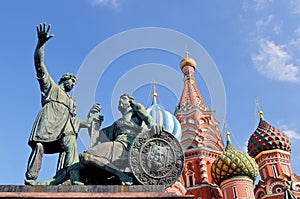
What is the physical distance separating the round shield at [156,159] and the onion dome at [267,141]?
2793cm

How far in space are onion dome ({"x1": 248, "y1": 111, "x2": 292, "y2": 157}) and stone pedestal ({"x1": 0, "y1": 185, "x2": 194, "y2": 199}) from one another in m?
28.4

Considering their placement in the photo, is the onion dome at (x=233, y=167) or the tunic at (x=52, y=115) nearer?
the tunic at (x=52, y=115)

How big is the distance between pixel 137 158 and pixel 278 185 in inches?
1023

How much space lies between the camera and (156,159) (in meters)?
5.00

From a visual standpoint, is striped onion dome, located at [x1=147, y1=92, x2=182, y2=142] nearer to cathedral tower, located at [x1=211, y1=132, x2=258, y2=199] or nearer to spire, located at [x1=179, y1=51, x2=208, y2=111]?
cathedral tower, located at [x1=211, y1=132, x2=258, y2=199]

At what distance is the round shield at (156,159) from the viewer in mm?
4934

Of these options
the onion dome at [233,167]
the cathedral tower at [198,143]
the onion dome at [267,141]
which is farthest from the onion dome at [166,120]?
the onion dome at [267,141]

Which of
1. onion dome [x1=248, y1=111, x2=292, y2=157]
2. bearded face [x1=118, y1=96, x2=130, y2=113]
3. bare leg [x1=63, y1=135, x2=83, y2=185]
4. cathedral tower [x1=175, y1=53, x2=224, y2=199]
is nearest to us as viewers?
bare leg [x1=63, y1=135, x2=83, y2=185]

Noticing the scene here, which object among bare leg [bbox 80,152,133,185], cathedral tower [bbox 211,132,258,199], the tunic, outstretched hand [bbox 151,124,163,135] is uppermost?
cathedral tower [bbox 211,132,258,199]

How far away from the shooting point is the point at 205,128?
3419 cm

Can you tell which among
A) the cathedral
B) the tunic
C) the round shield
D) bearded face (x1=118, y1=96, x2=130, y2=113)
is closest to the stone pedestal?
the round shield

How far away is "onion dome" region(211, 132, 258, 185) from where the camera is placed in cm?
2581

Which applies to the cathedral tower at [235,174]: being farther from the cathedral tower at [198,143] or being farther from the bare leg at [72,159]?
the bare leg at [72,159]

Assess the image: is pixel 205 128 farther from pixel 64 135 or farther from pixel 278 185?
pixel 64 135
